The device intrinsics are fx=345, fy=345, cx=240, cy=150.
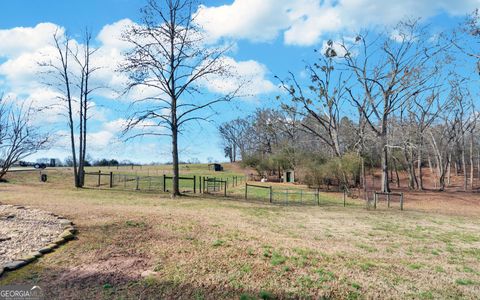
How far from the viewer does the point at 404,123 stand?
111ft

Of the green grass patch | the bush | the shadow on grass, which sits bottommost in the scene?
the green grass patch

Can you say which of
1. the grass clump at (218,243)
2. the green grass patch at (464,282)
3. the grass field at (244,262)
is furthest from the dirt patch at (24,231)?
the green grass patch at (464,282)

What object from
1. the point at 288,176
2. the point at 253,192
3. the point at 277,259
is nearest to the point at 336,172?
the point at 253,192

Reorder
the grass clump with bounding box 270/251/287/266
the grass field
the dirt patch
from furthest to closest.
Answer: the dirt patch < the grass clump with bounding box 270/251/287/266 < the grass field

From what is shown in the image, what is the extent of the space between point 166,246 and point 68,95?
21.6 m

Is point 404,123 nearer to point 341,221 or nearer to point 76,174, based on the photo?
point 341,221

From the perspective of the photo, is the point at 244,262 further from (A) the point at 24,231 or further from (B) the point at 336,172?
(B) the point at 336,172

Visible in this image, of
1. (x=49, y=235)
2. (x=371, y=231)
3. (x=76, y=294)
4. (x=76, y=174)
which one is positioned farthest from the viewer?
(x=76, y=174)

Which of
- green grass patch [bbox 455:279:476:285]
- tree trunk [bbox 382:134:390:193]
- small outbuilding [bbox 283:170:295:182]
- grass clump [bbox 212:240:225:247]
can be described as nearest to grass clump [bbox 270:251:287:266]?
grass clump [bbox 212:240:225:247]

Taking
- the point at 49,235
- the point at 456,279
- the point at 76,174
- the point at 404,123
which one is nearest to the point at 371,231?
the point at 456,279

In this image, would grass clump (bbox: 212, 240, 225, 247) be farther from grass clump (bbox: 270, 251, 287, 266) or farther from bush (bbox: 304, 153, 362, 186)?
bush (bbox: 304, 153, 362, 186)

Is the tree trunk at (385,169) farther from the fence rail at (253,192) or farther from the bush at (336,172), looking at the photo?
the bush at (336,172)

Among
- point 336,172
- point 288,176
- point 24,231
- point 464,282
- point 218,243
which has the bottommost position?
point 464,282

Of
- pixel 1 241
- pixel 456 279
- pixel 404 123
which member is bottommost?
pixel 456 279
